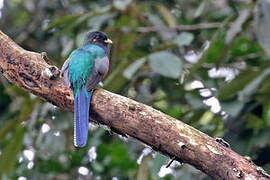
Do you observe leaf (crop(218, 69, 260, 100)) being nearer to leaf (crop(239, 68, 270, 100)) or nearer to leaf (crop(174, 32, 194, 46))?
leaf (crop(239, 68, 270, 100))

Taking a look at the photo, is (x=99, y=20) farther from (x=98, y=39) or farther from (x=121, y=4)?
(x=121, y=4)

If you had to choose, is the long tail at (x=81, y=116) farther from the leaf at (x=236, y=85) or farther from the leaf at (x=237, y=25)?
the leaf at (x=237, y=25)

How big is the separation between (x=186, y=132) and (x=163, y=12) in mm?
2454

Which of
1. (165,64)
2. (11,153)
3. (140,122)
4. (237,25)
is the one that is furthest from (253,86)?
(11,153)

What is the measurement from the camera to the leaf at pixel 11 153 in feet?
17.1

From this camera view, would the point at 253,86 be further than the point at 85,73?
Yes

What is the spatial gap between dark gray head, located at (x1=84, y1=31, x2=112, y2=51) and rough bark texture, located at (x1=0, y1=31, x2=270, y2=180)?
1351mm

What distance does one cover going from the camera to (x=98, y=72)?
4852mm

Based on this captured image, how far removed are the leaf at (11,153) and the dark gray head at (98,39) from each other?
1.01 meters

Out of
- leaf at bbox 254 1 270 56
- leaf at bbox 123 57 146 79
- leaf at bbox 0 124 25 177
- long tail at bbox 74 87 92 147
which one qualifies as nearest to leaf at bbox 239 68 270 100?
leaf at bbox 254 1 270 56

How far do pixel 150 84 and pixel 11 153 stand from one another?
171 cm

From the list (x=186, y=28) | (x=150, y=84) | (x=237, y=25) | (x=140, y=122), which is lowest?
(x=150, y=84)

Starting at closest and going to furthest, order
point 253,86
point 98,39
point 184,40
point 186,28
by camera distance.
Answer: point 253,86, point 184,40, point 98,39, point 186,28

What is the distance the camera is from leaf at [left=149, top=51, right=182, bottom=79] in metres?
5.03
